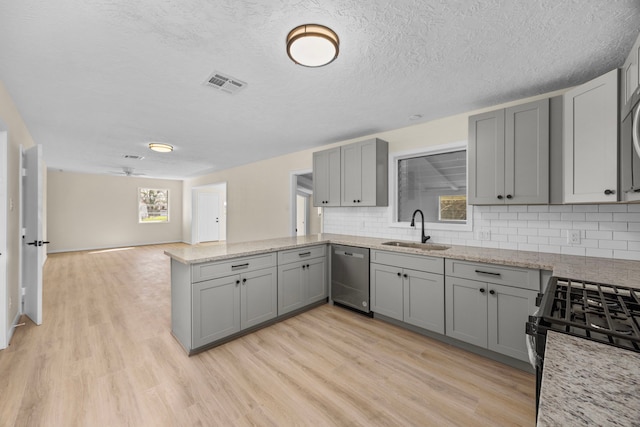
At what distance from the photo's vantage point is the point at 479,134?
2648mm

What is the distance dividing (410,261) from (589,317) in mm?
1801

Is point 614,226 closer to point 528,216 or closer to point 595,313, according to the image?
point 528,216

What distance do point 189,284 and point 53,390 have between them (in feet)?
3.61

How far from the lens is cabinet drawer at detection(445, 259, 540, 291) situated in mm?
2133

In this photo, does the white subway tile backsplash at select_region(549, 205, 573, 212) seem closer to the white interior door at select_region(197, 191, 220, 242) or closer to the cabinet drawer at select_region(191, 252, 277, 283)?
the cabinet drawer at select_region(191, 252, 277, 283)

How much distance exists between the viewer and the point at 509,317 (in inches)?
87.8

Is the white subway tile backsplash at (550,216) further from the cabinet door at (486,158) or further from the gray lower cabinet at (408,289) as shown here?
the gray lower cabinet at (408,289)

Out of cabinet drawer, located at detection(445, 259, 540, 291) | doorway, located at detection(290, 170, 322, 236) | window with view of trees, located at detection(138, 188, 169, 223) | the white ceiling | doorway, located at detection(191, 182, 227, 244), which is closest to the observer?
the white ceiling

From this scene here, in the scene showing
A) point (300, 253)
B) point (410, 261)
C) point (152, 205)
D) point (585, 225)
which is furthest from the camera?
point (152, 205)

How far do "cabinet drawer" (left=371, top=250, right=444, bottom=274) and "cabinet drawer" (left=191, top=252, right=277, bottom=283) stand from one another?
47.1 inches

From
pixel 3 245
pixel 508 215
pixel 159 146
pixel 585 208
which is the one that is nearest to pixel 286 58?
pixel 508 215

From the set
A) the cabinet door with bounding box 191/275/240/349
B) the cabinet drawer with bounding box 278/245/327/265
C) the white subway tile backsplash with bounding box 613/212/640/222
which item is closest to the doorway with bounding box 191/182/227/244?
the cabinet drawer with bounding box 278/245/327/265

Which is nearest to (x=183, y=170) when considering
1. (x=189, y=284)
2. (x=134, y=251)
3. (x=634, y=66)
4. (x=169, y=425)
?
(x=134, y=251)

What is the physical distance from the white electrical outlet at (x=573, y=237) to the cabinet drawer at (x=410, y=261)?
1111mm
